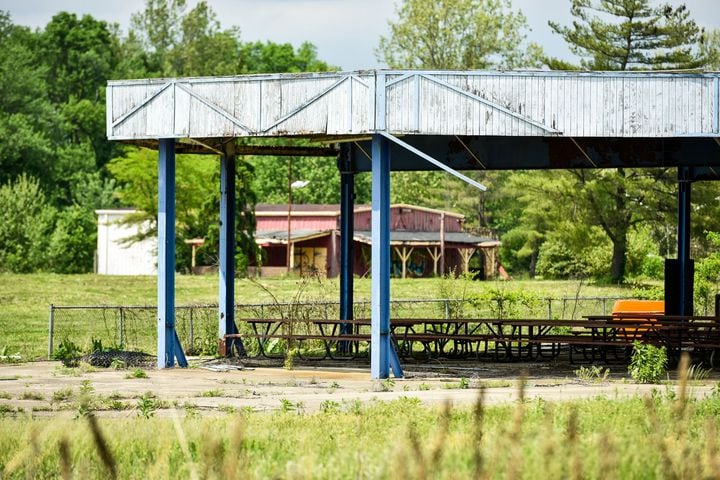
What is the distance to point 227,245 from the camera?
24.6 metres

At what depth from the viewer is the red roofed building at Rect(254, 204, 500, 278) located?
72312 mm

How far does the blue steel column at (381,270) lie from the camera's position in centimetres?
1973

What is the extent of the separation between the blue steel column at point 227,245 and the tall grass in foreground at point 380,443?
32.5ft

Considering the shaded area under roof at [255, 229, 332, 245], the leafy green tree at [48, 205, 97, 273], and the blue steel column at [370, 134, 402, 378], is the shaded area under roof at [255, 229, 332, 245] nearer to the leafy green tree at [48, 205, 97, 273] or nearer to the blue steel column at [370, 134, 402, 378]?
the leafy green tree at [48, 205, 97, 273]

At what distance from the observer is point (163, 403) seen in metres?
16.1

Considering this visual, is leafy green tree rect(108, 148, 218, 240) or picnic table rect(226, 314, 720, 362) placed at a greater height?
leafy green tree rect(108, 148, 218, 240)

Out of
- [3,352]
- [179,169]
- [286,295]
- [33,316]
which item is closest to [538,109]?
[3,352]

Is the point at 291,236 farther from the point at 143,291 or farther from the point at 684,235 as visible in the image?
the point at 684,235

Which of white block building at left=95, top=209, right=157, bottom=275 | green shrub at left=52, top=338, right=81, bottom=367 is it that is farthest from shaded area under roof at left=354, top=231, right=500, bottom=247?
green shrub at left=52, top=338, right=81, bottom=367

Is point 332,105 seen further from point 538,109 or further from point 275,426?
point 275,426

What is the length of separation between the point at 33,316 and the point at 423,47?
133ft

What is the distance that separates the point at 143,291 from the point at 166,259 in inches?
1275

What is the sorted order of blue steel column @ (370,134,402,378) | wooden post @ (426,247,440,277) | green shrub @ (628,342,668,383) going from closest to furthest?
green shrub @ (628,342,668,383)
blue steel column @ (370,134,402,378)
wooden post @ (426,247,440,277)

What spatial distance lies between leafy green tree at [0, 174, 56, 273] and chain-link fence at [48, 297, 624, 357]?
24409mm
